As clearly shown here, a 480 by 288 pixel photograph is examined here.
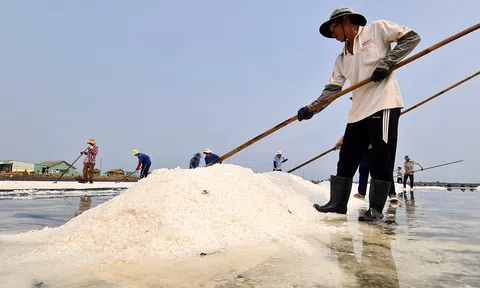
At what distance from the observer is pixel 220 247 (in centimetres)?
171

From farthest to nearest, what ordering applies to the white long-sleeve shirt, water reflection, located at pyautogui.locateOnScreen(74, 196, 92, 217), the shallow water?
the white long-sleeve shirt, water reflection, located at pyautogui.locateOnScreen(74, 196, 92, 217), the shallow water

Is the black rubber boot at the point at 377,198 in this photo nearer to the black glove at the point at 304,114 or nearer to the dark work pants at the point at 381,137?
the dark work pants at the point at 381,137

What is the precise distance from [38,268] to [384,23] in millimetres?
3177

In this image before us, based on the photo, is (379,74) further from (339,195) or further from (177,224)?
(177,224)

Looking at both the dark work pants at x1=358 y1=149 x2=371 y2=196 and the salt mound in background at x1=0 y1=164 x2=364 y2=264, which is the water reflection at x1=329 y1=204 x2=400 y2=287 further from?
the dark work pants at x1=358 y1=149 x2=371 y2=196

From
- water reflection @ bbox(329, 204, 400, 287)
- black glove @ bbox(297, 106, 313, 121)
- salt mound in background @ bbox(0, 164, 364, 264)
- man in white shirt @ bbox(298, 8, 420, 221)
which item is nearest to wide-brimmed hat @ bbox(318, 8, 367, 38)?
man in white shirt @ bbox(298, 8, 420, 221)

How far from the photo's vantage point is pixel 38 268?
139 cm

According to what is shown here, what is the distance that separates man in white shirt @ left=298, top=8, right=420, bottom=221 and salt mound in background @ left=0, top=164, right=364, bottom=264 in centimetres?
65

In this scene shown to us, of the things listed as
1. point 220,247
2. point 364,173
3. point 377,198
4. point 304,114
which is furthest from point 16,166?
point 220,247

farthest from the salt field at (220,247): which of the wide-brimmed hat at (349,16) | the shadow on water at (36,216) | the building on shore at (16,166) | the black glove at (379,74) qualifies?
the building on shore at (16,166)

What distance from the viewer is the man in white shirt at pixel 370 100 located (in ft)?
9.21

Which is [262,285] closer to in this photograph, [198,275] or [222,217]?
[198,275]

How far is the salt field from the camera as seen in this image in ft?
4.08

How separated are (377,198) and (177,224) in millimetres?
1938
